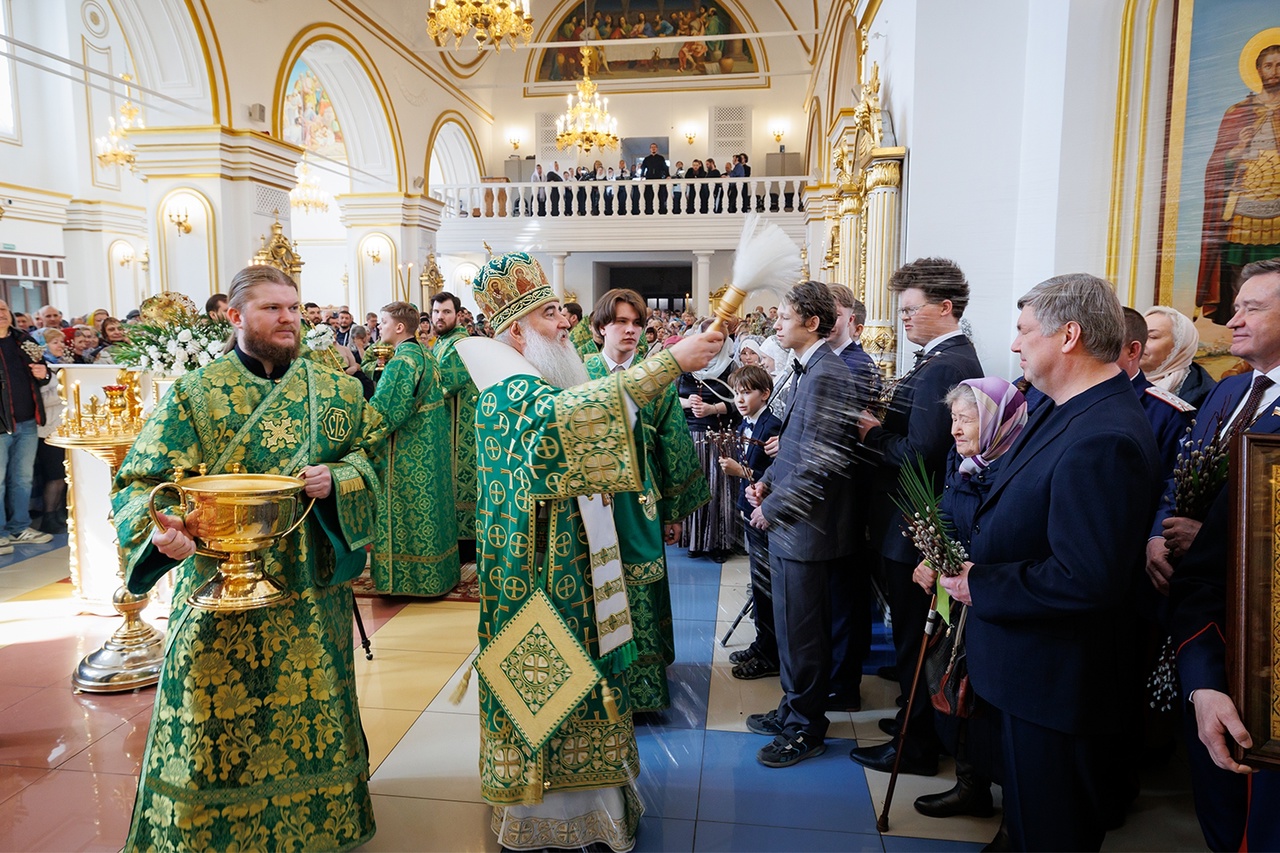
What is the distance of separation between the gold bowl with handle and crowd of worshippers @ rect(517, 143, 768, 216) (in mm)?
15652

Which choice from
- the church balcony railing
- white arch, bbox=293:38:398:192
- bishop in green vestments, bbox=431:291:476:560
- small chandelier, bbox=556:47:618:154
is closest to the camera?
bishop in green vestments, bbox=431:291:476:560

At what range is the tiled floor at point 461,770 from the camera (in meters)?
2.59

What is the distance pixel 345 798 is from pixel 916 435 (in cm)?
215

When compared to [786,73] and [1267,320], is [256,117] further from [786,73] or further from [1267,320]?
[786,73]

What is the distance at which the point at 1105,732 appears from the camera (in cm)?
190

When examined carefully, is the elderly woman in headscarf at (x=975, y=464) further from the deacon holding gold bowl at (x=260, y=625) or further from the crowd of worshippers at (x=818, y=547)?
the deacon holding gold bowl at (x=260, y=625)

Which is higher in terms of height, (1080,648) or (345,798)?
(1080,648)

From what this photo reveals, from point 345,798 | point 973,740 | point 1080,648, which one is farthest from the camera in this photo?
point 973,740

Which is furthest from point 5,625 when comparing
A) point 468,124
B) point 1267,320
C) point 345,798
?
point 468,124

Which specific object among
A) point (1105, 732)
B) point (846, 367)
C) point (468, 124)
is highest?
point (468, 124)

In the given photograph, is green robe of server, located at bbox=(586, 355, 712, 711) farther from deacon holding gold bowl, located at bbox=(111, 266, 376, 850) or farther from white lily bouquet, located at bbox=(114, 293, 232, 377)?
white lily bouquet, located at bbox=(114, 293, 232, 377)

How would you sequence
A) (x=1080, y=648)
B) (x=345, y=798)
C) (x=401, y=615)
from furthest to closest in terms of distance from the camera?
(x=401, y=615) < (x=345, y=798) < (x=1080, y=648)

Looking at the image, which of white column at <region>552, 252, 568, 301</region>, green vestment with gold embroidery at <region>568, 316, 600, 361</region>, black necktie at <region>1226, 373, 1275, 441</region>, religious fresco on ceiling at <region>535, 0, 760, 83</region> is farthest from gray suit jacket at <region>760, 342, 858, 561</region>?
religious fresco on ceiling at <region>535, 0, 760, 83</region>

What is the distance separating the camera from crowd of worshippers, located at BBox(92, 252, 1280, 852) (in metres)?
1.85
